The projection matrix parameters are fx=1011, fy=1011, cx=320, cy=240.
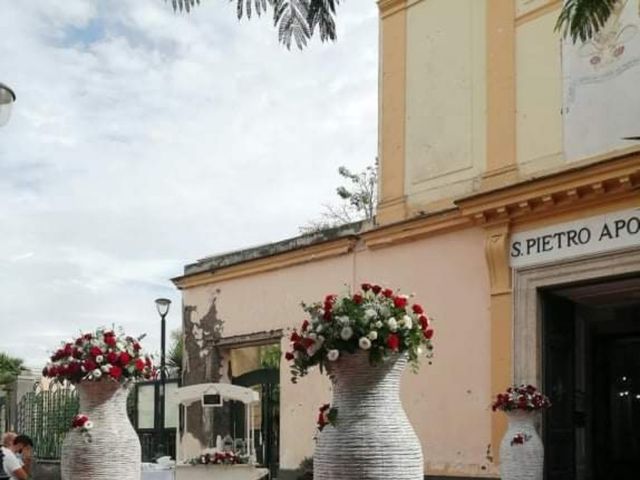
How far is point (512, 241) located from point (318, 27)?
8819 millimetres

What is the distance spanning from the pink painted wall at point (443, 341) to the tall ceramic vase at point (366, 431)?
24.7 feet

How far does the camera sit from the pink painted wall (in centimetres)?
1296

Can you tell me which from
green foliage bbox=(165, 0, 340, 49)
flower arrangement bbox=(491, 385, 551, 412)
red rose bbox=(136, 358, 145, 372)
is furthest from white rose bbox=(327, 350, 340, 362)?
flower arrangement bbox=(491, 385, 551, 412)

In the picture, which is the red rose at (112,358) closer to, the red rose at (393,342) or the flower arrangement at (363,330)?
the flower arrangement at (363,330)

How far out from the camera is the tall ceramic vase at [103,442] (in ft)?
24.4

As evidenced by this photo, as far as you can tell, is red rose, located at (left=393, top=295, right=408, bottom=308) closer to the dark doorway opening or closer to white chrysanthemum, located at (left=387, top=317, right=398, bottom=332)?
white chrysanthemum, located at (left=387, top=317, right=398, bottom=332)

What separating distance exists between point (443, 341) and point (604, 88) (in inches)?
154

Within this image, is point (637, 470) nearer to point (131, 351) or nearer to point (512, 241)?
point (512, 241)

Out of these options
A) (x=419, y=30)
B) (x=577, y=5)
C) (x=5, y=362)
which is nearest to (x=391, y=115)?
(x=419, y=30)

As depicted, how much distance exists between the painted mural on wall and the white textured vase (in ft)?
10.5

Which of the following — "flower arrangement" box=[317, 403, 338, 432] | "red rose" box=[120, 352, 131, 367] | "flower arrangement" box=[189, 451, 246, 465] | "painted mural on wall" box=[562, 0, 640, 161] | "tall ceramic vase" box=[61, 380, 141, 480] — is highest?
"painted mural on wall" box=[562, 0, 640, 161]

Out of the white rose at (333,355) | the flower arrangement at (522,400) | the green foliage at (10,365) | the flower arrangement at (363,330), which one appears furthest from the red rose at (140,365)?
the green foliage at (10,365)

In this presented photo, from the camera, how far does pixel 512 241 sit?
1264 centimetres

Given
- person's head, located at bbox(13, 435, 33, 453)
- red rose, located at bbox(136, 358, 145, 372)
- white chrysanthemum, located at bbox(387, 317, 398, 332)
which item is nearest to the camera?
white chrysanthemum, located at bbox(387, 317, 398, 332)
